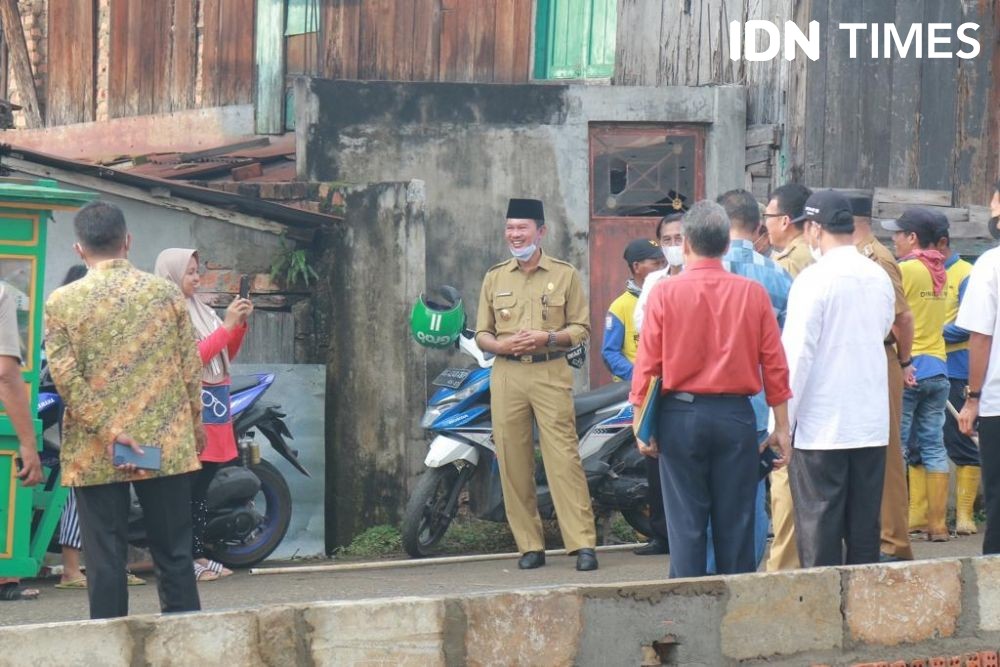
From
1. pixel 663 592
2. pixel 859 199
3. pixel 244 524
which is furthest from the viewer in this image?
pixel 244 524

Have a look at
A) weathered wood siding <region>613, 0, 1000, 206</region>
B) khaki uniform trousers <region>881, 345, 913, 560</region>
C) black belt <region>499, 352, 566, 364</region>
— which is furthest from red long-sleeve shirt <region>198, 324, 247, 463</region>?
weathered wood siding <region>613, 0, 1000, 206</region>

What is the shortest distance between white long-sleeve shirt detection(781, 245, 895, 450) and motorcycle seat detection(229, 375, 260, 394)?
3369mm

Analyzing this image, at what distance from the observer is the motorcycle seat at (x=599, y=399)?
9.54 meters

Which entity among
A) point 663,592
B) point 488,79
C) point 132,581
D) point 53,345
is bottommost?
point 132,581

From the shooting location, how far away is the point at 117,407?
6281 mm

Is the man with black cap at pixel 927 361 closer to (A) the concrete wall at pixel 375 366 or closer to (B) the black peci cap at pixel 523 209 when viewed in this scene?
(B) the black peci cap at pixel 523 209

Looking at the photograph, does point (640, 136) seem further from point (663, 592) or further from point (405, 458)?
point (663, 592)

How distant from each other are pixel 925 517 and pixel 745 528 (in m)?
3.49

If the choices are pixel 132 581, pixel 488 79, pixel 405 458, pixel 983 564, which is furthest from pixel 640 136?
pixel 983 564

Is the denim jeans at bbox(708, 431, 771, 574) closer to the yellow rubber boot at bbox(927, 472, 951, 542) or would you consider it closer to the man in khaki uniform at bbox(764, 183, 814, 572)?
the man in khaki uniform at bbox(764, 183, 814, 572)

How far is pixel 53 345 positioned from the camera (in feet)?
20.6

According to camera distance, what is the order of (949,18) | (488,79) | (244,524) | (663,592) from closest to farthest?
1. (663,592)
2. (244,524)
3. (949,18)
4. (488,79)

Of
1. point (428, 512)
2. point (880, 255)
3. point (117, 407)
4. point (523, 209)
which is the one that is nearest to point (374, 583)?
point (428, 512)

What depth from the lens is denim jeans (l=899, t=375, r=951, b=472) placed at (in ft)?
31.7
